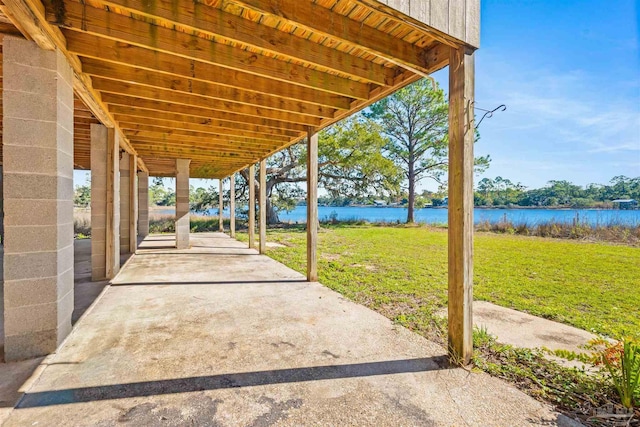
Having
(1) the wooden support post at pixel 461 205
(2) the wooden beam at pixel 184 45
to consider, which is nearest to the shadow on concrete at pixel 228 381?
(1) the wooden support post at pixel 461 205

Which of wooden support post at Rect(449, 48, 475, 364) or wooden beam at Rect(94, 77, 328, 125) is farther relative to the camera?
wooden beam at Rect(94, 77, 328, 125)

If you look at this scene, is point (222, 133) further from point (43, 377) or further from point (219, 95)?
point (43, 377)

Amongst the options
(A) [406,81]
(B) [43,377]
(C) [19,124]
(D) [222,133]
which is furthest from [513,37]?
(B) [43,377]

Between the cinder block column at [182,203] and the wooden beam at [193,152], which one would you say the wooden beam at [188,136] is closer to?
the wooden beam at [193,152]

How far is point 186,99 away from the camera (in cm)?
349

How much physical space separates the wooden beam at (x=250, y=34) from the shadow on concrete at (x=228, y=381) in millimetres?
2476

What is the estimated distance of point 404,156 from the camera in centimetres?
1994

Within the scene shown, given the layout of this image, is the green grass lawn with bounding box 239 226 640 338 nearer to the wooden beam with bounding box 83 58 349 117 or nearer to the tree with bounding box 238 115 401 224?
the wooden beam with bounding box 83 58 349 117

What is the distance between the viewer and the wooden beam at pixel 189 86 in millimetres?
2818

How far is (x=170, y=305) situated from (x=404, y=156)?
19.1m

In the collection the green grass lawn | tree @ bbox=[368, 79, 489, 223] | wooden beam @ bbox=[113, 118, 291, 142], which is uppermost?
tree @ bbox=[368, 79, 489, 223]

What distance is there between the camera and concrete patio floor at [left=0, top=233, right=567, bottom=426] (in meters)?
1.57

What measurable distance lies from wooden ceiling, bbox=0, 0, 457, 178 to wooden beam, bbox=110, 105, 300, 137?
0.03 metres

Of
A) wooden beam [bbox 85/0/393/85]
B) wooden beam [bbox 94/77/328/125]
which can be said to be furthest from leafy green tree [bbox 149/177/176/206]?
wooden beam [bbox 85/0/393/85]
